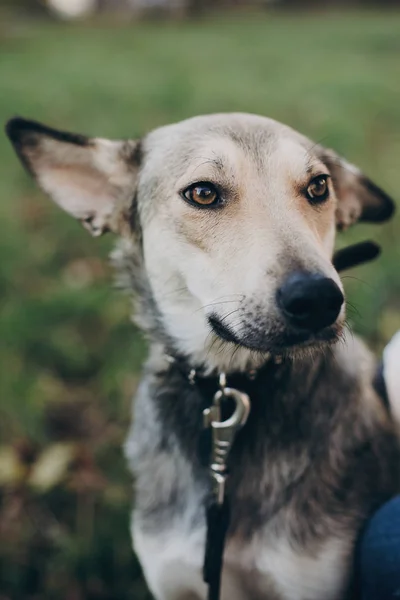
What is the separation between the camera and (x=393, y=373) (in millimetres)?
2211

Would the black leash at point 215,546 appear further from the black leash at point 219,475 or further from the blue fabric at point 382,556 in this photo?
the blue fabric at point 382,556

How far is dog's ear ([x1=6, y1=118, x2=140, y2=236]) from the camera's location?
2.40 metres

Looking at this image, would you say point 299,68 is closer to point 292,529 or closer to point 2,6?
point 292,529

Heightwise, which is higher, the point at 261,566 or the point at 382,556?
the point at 382,556

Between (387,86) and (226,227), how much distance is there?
8.24 meters

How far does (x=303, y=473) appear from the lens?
7.31ft

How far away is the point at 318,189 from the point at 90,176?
90cm

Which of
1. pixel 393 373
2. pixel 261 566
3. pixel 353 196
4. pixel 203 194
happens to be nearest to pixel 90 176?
pixel 203 194

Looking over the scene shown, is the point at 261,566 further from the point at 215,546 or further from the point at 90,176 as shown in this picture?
the point at 90,176

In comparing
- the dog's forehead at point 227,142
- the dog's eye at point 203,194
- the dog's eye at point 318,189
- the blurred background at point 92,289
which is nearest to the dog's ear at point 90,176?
the dog's forehead at point 227,142

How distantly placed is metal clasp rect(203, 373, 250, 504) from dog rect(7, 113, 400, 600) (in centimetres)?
11

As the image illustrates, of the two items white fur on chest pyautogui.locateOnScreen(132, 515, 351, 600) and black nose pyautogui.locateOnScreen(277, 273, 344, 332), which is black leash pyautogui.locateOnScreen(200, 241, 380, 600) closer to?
white fur on chest pyautogui.locateOnScreen(132, 515, 351, 600)

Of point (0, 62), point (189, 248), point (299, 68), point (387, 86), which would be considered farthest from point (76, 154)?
point (0, 62)

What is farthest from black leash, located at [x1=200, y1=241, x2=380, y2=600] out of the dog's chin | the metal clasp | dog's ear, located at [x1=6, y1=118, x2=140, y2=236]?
dog's ear, located at [x1=6, y1=118, x2=140, y2=236]
